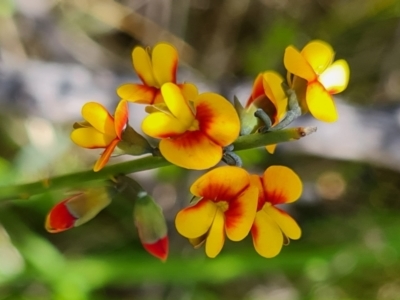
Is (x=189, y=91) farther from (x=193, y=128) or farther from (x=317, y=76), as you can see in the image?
(x=317, y=76)

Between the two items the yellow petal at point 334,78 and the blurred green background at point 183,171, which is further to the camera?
the blurred green background at point 183,171

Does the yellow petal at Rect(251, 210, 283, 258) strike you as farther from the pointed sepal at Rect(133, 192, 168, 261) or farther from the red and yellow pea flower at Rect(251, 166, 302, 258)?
the pointed sepal at Rect(133, 192, 168, 261)

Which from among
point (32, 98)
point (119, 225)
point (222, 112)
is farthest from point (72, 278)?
point (222, 112)

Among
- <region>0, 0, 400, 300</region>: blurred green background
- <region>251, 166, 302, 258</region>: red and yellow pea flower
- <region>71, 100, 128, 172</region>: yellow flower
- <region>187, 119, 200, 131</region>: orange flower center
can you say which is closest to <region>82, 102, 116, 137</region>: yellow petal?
<region>71, 100, 128, 172</region>: yellow flower

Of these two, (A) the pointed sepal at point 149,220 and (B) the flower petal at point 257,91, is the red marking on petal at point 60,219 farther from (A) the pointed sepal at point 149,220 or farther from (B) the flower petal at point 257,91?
(B) the flower petal at point 257,91

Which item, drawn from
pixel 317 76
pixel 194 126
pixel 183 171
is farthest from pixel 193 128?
pixel 183 171

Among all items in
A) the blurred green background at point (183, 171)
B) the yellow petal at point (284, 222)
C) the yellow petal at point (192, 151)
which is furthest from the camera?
the blurred green background at point (183, 171)

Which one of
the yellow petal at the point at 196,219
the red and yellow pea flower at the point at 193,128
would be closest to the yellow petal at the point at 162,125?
the red and yellow pea flower at the point at 193,128
